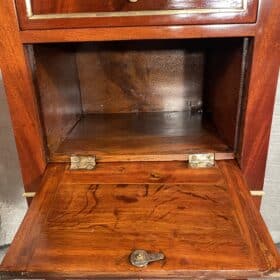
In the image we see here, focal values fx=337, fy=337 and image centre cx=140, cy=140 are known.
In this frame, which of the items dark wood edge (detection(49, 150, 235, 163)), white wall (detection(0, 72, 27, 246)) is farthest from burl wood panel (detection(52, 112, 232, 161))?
white wall (detection(0, 72, 27, 246))

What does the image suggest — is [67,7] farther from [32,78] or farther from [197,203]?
[197,203]

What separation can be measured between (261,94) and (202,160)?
0.58 feet

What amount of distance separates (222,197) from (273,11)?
331 mm

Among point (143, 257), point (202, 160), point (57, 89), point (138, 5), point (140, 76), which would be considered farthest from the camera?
point (140, 76)

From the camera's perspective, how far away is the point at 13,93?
651 millimetres

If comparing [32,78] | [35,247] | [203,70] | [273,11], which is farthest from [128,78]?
[35,247]

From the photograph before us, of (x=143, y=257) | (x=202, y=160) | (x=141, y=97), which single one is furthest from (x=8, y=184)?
(x=143, y=257)

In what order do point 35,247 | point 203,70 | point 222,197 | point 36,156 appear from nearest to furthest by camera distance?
1. point 35,247
2. point 222,197
3. point 36,156
4. point 203,70

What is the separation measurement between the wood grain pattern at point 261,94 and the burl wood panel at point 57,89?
41 cm

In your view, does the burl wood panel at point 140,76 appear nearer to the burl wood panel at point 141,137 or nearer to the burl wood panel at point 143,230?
the burl wood panel at point 141,137

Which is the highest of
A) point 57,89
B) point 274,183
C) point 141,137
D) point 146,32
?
point 146,32

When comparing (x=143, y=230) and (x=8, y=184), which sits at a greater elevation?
(x=143, y=230)

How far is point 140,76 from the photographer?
1029 mm

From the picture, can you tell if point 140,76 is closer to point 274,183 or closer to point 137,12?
point 137,12
